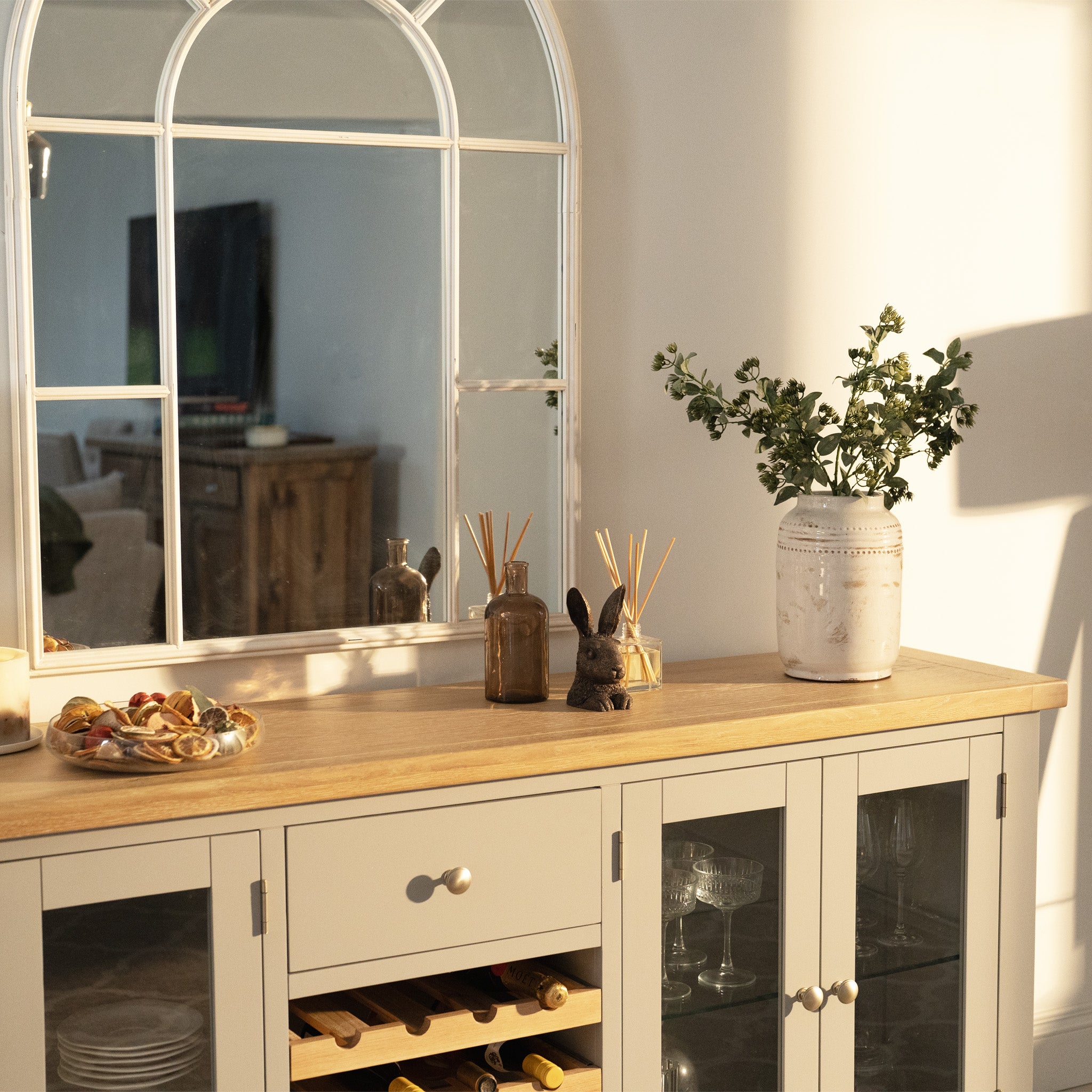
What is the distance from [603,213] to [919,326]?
29.4 inches

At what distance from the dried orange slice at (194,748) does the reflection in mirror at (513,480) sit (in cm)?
65

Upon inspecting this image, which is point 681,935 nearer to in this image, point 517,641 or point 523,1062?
point 523,1062

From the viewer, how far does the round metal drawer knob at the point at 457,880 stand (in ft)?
5.79

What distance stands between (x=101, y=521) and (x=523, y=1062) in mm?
1005

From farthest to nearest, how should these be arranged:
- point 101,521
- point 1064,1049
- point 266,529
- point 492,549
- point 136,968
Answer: point 1064,1049 → point 492,549 → point 266,529 → point 101,521 → point 136,968

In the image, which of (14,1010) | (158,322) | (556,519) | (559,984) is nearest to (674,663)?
(556,519)

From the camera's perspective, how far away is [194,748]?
1.65m

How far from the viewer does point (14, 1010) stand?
5.13 feet

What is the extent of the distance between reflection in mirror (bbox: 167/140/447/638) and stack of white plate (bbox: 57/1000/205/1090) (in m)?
0.61

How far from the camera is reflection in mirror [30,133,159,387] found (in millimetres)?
1914

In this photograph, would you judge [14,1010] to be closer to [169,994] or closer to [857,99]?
[169,994]

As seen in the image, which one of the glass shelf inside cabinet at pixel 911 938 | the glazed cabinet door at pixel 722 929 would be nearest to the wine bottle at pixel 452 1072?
the glazed cabinet door at pixel 722 929

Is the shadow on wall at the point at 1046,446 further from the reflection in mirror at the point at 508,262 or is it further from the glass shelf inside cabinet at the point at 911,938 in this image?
the reflection in mirror at the point at 508,262

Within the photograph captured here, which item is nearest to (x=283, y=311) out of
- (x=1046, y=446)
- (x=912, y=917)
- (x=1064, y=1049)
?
(x=912, y=917)
